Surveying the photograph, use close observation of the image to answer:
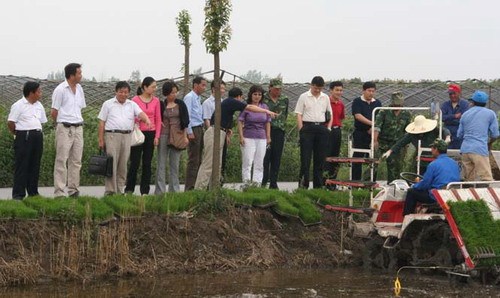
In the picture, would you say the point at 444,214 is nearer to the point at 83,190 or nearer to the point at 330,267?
the point at 330,267

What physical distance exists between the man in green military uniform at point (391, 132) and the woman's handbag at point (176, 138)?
3400 mm

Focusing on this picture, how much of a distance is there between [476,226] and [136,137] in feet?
19.2

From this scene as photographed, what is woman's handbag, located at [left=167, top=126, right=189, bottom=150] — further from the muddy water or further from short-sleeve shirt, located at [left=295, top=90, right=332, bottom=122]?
the muddy water

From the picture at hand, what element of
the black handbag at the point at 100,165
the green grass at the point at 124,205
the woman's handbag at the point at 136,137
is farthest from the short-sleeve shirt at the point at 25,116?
the green grass at the point at 124,205

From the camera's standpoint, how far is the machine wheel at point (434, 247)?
14.5m

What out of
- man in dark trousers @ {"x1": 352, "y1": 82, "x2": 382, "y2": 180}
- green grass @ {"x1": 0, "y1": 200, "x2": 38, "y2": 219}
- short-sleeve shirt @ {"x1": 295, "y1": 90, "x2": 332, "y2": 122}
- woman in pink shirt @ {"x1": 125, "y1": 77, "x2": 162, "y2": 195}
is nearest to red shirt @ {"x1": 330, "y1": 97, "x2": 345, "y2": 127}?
man in dark trousers @ {"x1": 352, "y1": 82, "x2": 382, "y2": 180}

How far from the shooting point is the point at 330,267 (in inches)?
627

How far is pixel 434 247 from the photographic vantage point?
593 inches

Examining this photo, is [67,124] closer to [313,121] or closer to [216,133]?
[216,133]

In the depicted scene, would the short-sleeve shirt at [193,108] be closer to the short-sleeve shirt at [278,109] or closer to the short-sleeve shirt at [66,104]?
the short-sleeve shirt at [278,109]

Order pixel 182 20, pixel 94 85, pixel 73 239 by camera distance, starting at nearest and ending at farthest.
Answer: pixel 73 239 → pixel 182 20 → pixel 94 85

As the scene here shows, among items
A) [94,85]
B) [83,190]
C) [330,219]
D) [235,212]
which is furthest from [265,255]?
[94,85]

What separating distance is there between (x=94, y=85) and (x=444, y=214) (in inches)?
946

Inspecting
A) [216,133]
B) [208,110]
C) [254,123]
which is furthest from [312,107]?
[216,133]
